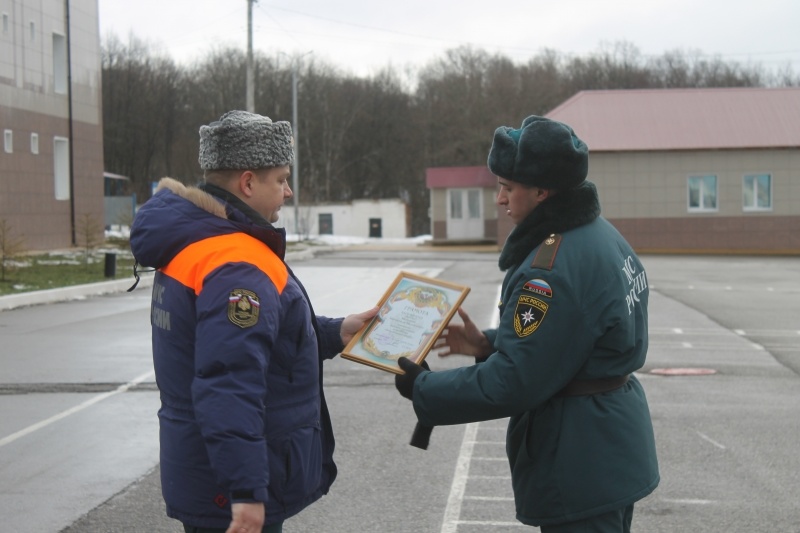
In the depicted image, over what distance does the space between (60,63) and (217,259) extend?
121 ft

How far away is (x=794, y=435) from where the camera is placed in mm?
8188

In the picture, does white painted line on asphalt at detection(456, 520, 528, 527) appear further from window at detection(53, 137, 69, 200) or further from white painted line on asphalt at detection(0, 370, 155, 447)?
window at detection(53, 137, 69, 200)

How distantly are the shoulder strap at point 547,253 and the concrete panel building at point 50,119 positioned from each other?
29624mm

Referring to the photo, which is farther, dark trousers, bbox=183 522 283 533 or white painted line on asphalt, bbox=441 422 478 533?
white painted line on asphalt, bbox=441 422 478 533

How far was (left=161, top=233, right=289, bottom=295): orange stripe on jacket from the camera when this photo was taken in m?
3.11

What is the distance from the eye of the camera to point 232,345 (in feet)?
9.78

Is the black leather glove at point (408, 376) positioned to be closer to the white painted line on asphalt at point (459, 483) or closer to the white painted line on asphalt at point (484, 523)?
the white painted line on asphalt at point (459, 483)

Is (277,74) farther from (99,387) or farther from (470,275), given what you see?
(99,387)

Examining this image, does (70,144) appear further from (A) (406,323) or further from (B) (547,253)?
(B) (547,253)

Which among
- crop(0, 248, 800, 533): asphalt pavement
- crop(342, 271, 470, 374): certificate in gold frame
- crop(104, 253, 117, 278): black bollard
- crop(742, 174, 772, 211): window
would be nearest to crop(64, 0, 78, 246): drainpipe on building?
crop(104, 253, 117, 278): black bollard

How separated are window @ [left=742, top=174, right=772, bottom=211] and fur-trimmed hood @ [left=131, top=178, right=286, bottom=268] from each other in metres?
42.2

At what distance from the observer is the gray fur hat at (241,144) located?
11.0 feet

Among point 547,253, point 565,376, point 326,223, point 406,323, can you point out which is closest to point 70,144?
point 326,223

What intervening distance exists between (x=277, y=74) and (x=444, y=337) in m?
77.4
